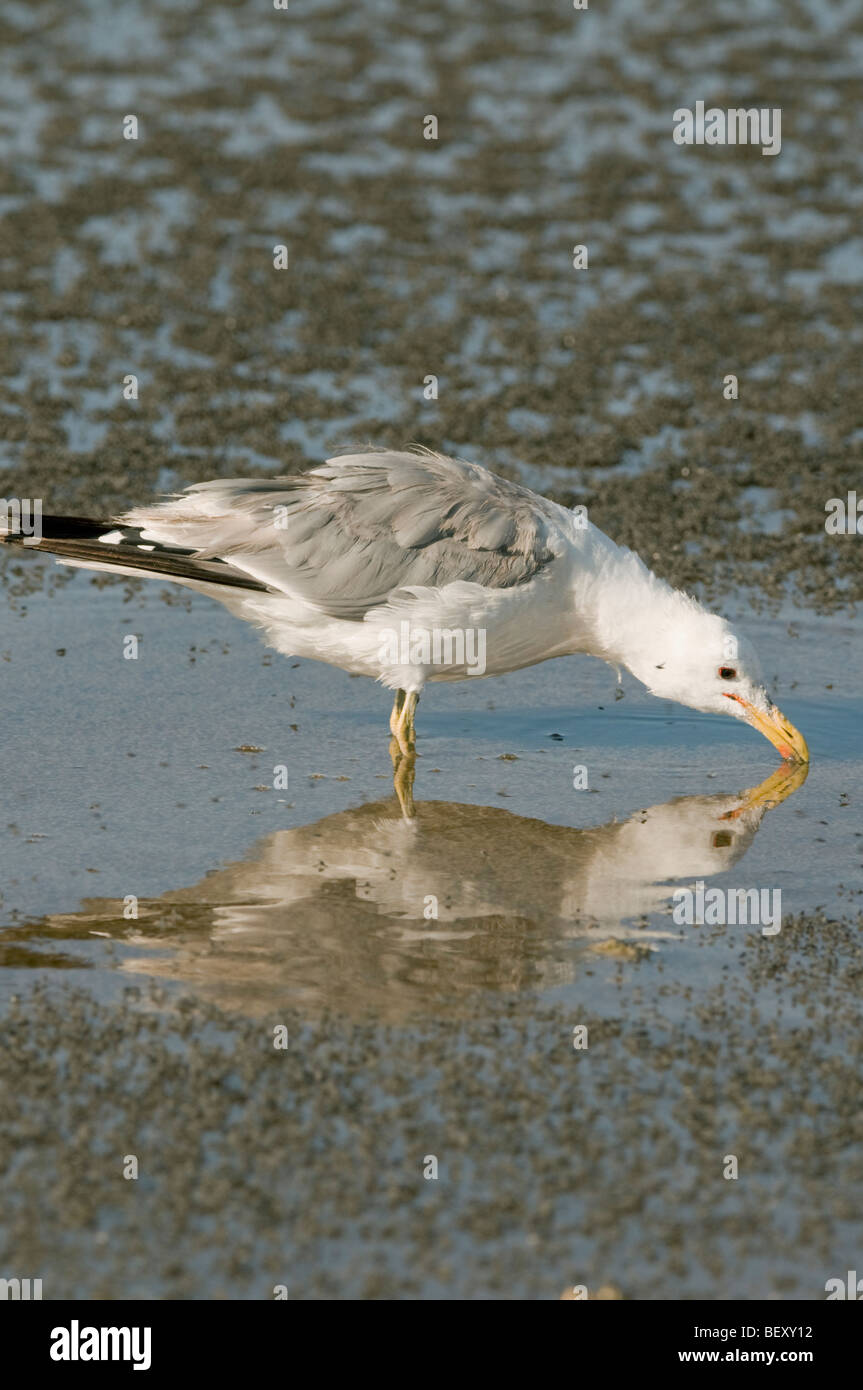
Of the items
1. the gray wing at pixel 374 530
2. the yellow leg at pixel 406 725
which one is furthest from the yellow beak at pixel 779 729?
the yellow leg at pixel 406 725

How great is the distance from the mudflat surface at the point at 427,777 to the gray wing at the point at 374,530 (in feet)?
2.93

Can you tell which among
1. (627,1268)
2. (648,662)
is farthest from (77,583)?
(627,1268)

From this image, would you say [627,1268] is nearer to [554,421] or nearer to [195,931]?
[195,931]

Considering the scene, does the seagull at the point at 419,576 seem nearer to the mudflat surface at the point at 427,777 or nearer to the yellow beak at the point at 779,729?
the yellow beak at the point at 779,729

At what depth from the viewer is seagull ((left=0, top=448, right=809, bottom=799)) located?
318 inches

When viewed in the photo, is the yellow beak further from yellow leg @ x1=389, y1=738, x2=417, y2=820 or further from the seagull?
yellow leg @ x1=389, y1=738, x2=417, y2=820

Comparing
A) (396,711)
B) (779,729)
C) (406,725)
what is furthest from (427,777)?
(779,729)

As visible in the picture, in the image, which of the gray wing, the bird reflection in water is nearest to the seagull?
the gray wing

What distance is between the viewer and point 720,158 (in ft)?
62.6

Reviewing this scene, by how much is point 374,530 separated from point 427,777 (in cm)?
112

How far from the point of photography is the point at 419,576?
8094mm

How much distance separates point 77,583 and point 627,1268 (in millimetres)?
6260

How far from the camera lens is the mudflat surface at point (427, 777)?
17.3 feet
